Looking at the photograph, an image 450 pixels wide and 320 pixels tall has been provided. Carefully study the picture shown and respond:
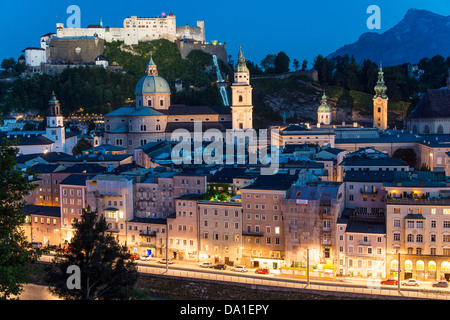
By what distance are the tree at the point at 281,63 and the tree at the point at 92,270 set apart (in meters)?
75.2

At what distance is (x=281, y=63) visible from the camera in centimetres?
9756

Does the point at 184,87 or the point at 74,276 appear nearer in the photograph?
the point at 74,276

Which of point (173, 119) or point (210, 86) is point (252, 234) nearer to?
point (173, 119)

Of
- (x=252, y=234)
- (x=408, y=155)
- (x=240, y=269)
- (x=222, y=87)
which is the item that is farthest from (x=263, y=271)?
(x=222, y=87)

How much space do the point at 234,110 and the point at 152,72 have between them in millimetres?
15724

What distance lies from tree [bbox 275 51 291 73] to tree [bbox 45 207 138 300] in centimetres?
7525

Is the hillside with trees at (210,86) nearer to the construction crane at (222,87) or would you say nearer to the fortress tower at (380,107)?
the construction crane at (222,87)

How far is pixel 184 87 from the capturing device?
287 ft

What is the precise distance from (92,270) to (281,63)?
78361 millimetres

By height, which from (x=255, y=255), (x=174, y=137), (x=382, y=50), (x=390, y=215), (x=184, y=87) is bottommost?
(x=255, y=255)

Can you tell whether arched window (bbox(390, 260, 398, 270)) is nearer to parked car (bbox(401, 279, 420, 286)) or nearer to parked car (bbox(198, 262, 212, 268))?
parked car (bbox(401, 279, 420, 286))

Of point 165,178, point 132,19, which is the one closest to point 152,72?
point 132,19

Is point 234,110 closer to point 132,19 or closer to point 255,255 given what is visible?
point 255,255

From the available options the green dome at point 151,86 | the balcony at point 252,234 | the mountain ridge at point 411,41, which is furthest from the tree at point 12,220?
the mountain ridge at point 411,41
